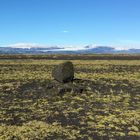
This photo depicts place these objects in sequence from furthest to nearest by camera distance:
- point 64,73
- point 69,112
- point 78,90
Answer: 1. point 64,73
2. point 78,90
3. point 69,112

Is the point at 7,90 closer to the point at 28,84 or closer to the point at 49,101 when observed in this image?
the point at 28,84

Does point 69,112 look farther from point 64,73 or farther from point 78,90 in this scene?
point 64,73

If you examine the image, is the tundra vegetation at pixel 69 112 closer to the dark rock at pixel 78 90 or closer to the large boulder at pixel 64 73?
the dark rock at pixel 78 90

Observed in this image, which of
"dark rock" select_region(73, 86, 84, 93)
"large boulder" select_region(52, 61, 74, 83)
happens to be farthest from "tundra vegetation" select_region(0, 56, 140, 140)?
"large boulder" select_region(52, 61, 74, 83)

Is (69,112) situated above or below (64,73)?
below

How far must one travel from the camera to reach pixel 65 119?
84.3ft

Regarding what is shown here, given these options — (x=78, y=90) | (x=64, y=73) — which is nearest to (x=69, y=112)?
(x=78, y=90)

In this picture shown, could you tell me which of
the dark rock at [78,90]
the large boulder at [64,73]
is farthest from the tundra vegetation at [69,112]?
the large boulder at [64,73]

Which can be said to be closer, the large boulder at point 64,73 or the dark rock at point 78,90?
the dark rock at point 78,90

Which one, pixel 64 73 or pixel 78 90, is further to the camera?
pixel 64 73

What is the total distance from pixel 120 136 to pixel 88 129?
232 cm

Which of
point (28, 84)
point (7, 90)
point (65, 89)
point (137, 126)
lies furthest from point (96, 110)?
point (28, 84)

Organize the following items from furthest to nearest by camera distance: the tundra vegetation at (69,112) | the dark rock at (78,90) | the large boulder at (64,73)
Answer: the large boulder at (64,73) → the dark rock at (78,90) → the tundra vegetation at (69,112)

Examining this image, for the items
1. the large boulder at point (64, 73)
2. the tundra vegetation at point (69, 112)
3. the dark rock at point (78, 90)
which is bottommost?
the tundra vegetation at point (69, 112)
